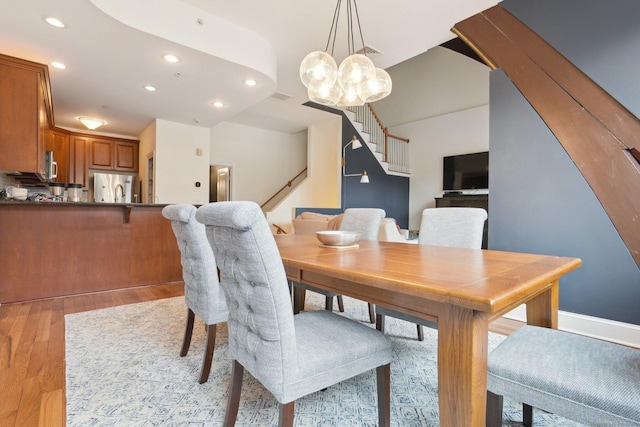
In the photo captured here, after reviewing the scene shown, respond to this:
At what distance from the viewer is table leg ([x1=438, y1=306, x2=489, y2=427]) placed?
0.85 metres

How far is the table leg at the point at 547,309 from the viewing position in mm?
1361

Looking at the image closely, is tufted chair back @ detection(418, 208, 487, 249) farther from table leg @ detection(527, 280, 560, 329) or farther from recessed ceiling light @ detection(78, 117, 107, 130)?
Answer: recessed ceiling light @ detection(78, 117, 107, 130)

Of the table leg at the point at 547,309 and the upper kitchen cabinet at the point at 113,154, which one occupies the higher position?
the upper kitchen cabinet at the point at 113,154

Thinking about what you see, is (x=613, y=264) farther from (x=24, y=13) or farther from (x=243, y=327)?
(x=24, y=13)

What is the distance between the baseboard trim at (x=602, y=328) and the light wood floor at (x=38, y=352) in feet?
1.12

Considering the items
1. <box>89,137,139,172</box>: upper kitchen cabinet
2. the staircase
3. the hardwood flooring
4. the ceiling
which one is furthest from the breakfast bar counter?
the staircase

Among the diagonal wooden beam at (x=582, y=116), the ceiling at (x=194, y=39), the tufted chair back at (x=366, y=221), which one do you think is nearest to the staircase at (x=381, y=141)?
the ceiling at (x=194, y=39)

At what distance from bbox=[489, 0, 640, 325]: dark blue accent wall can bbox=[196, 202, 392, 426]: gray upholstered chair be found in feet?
6.57

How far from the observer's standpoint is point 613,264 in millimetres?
2195

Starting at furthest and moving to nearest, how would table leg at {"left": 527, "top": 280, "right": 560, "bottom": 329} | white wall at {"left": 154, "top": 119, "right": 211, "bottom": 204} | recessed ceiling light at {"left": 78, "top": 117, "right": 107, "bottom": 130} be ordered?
white wall at {"left": 154, "top": 119, "right": 211, "bottom": 204} → recessed ceiling light at {"left": 78, "top": 117, "right": 107, "bottom": 130} → table leg at {"left": 527, "top": 280, "right": 560, "bottom": 329}

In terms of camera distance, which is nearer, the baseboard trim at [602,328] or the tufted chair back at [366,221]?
the baseboard trim at [602,328]

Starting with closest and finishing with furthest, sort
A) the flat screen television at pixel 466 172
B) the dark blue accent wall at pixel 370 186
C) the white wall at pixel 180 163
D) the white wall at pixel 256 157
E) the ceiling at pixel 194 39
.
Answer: the ceiling at pixel 194 39, the white wall at pixel 180 163, the dark blue accent wall at pixel 370 186, the flat screen television at pixel 466 172, the white wall at pixel 256 157

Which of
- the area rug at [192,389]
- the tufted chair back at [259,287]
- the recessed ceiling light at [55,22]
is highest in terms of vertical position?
the recessed ceiling light at [55,22]

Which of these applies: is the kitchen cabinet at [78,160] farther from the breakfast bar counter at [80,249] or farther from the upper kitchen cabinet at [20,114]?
the breakfast bar counter at [80,249]
